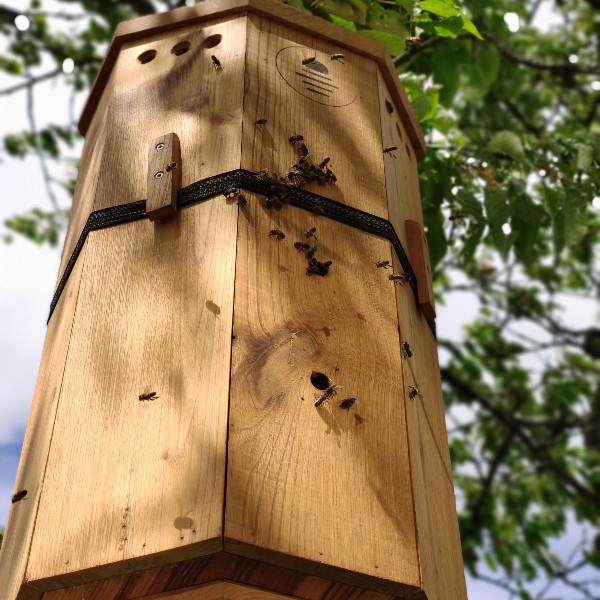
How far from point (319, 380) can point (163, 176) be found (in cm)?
73

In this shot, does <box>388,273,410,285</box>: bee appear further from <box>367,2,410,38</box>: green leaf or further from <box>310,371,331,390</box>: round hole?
<box>367,2,410,38</box>: green leaf

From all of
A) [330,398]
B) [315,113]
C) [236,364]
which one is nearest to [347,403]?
[330,398]

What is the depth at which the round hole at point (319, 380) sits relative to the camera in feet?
7.28

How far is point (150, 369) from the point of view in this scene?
2.22 metres

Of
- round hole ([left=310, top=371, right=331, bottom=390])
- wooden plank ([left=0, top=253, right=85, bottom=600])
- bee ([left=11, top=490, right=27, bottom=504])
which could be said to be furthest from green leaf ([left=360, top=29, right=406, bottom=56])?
bee ([left=11, top=490, right=27, bottom=504])

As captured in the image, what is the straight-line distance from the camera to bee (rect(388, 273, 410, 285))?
2545 mm

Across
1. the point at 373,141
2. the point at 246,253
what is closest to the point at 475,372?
the point at 373,141

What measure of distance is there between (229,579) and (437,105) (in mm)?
2646

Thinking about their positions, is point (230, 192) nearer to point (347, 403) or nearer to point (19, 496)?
point (347, 403)

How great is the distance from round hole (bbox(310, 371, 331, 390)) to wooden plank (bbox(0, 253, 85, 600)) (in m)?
0.60

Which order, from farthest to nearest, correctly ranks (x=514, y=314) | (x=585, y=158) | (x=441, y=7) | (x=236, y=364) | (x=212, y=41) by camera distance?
(x=514, y=314) → (x=585, y=158) → (x=441, y=7) → (x=212, y=41) → (x=236, y=364)

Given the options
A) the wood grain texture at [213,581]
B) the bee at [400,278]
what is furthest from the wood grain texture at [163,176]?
the wood grain texture at [213,581]

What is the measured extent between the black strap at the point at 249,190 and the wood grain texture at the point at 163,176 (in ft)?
0.13

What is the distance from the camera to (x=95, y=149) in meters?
2.99
